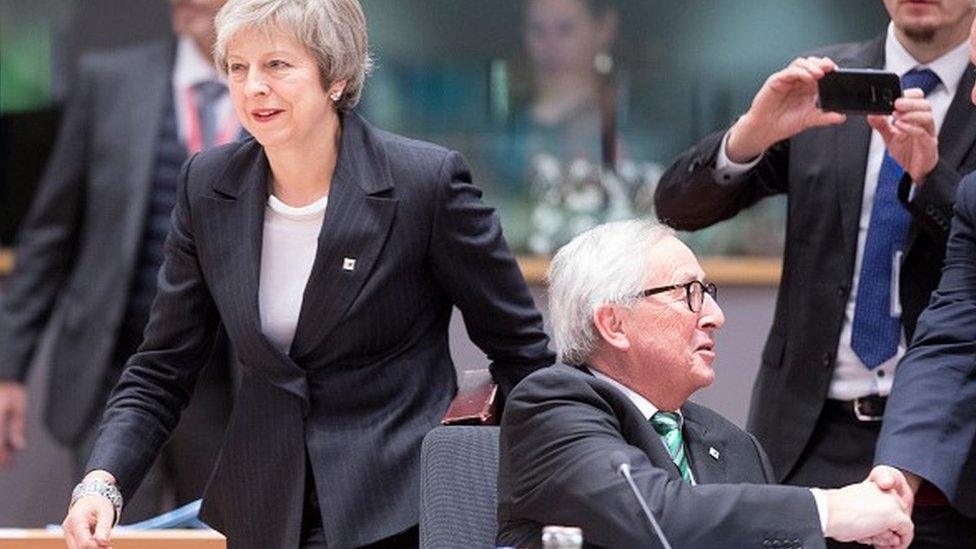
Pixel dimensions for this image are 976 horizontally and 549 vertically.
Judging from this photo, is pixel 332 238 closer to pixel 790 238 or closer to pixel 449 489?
pixel 449 489

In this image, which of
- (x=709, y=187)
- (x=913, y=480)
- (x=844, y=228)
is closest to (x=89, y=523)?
(x=913, y=480)

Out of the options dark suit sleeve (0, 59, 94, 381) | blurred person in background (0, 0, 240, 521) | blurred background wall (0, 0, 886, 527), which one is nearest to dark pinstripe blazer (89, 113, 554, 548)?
blurred person in background (0, 0, 240, 521)

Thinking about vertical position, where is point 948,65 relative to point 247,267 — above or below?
above

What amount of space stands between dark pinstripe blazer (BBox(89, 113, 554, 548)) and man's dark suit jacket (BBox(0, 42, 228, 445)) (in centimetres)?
215

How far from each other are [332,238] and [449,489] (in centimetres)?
53

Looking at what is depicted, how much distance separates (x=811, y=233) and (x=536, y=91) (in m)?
2.32

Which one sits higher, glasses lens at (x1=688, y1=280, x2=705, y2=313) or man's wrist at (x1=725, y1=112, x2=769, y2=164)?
man's wrist at (x1=725, y1=112, x2=769, y2=164)

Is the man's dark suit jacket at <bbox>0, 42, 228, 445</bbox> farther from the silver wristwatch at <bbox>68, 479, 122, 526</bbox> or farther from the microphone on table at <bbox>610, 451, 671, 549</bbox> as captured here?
the microphone on table at <bbox>610, 451, 671, 549</bbox>

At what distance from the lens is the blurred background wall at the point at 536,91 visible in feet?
21.5

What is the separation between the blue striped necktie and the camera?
4281 mm

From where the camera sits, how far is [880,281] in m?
4.30

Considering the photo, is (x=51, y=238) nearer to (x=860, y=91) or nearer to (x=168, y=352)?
(x=168, y=352)

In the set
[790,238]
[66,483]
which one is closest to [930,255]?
[790,238]

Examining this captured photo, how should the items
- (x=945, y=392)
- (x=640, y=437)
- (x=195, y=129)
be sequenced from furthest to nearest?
(x=195, y=129)
(x=945, y=392)
(x=640, y=437)
